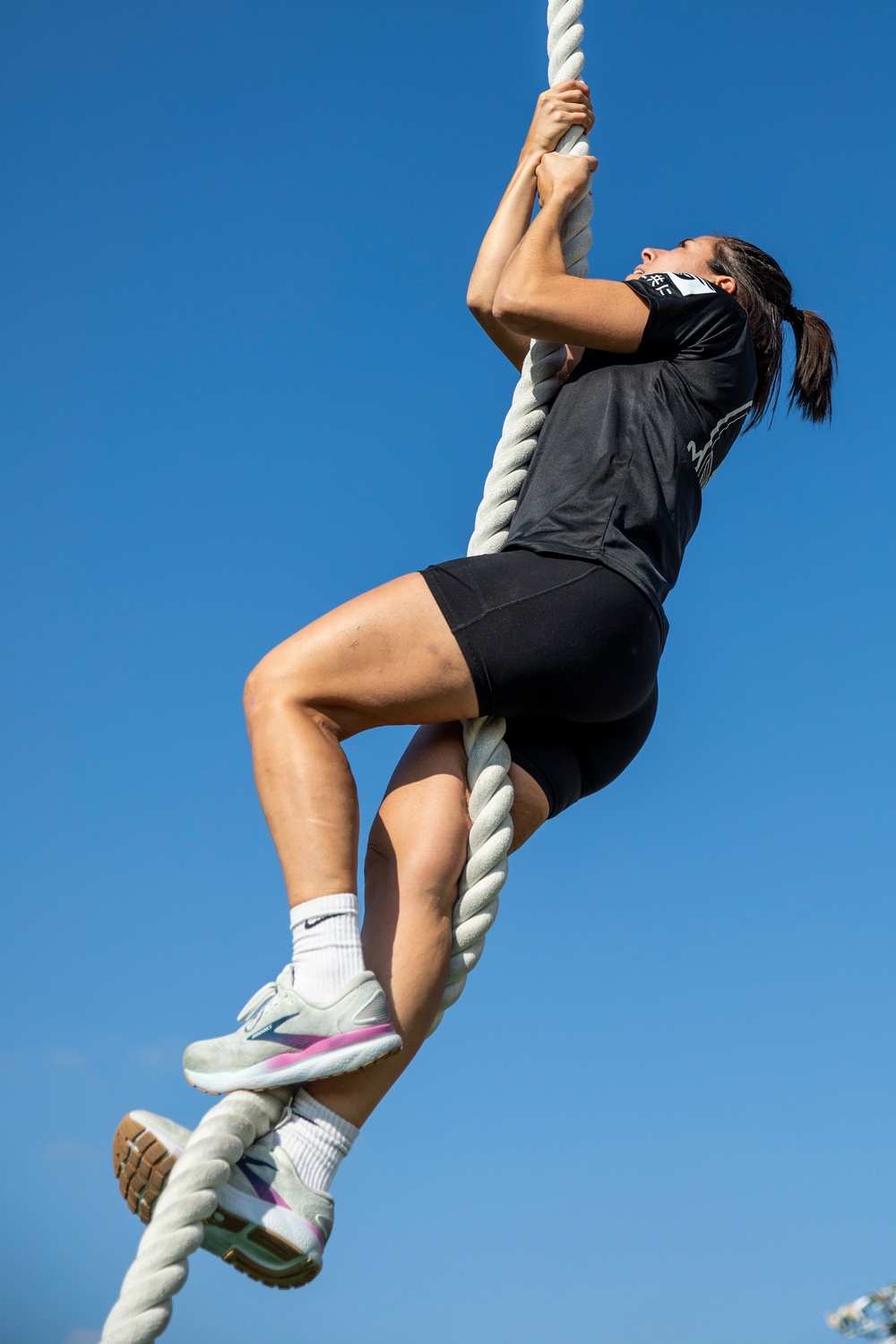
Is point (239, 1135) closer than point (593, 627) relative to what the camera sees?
Yes

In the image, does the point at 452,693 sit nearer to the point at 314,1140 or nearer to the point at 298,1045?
the point at 298,1045

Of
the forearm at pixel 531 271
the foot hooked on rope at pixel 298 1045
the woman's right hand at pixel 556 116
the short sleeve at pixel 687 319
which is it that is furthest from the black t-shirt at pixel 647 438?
the foot hooked on rope at pixel 298 1045

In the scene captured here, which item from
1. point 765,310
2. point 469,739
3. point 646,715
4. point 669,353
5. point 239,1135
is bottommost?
point 239,1135

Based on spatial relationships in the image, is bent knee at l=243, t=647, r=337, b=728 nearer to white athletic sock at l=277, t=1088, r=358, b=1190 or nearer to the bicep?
white athletic sock at l=277, t=1088, r=358, b=1190

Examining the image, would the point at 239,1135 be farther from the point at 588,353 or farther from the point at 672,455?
the point at 588,353

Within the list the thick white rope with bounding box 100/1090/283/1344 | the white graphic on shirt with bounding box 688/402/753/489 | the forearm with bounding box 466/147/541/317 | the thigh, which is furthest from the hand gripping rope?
the white graphic on shirt with bounding box 688/402/753/489

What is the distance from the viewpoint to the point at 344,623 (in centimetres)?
273

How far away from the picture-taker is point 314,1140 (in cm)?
252

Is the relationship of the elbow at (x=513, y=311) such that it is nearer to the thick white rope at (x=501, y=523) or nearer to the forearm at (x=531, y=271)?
the forearm at (x=531, y=271)

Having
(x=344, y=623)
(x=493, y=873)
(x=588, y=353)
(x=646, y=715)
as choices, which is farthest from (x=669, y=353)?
(x=493, y=873)

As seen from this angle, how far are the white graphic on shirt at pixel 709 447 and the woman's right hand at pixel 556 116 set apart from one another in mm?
875

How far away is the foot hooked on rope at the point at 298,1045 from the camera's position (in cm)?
244

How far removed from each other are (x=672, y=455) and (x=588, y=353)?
41 centimetres

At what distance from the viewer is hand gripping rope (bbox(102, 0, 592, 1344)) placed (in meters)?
2.30
